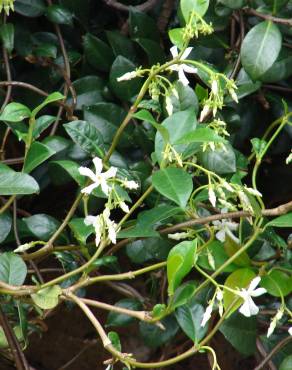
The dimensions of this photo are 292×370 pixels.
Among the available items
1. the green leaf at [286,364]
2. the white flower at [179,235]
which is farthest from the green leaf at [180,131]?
the green leaf at [286,364]

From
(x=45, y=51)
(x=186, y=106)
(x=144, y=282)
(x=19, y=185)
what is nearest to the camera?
(x=19, y=185)

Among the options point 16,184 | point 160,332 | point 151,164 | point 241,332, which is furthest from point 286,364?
point 16,184

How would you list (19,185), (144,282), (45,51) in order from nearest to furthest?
1. (19,185)
2. (45,51)
3. (144,282)

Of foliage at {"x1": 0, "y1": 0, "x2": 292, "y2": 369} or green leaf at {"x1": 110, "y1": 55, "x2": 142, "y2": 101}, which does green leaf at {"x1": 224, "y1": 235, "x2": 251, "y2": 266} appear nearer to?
foliage at {"x1": 0, "y1": 0, "x2": 292, "y2": 369}

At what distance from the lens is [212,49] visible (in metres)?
1.13

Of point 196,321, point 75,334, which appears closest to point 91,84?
point 196,321

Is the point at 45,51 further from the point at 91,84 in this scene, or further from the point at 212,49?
the point at 212,49

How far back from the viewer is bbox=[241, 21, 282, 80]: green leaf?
958 mm

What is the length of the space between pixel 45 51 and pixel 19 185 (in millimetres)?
339

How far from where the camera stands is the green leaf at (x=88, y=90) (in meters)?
1.10

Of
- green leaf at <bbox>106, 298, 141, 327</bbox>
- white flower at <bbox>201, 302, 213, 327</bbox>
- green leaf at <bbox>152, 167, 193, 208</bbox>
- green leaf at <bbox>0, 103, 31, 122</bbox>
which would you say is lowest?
green leaf at <bbox>106, 298, 141, 327</bbox>

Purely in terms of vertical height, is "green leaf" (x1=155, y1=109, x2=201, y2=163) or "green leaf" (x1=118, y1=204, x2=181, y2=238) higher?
"green leaf" (x1=155, y1=109, x2=201, y2=163)

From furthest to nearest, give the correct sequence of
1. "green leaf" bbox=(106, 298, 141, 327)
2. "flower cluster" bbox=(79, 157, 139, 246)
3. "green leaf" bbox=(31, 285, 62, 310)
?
"green leaf" bbox=(106, 298, 141, 327) → "green leaf" bbox=(31, 285, 62, 310) → "flower cluster" bbox=(79, 157, 139, 246)

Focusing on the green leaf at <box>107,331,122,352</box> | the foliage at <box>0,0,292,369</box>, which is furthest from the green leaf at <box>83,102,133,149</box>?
the green leaf at <box>107,331,122,352</box>
